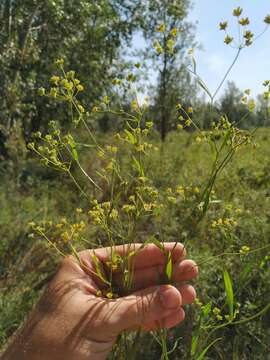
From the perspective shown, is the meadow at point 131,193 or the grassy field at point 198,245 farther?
the grassy field at point 198,245

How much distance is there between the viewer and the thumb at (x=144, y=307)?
1.27 metres

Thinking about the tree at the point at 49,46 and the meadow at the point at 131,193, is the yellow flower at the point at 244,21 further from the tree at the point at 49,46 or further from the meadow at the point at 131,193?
the tree at the point at 49,46

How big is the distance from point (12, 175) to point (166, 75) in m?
9.88

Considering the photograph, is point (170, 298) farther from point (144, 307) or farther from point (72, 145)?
point (72, 145)

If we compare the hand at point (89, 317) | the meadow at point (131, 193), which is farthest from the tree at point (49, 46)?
the hand at point (89, 317)

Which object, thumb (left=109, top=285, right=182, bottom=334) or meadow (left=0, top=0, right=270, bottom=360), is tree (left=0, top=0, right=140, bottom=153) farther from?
thumb (left=109, top=285, right=182, bottom=334)

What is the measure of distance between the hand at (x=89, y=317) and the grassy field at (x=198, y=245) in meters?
0.11

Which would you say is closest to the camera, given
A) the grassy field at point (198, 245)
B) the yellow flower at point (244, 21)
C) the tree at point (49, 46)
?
the yellow flower at point (244, 21)

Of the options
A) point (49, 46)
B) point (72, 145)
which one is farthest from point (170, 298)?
point (49, 46)

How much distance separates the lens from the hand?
4.17ft

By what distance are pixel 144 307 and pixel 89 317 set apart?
16cm

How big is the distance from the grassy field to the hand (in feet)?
0.36

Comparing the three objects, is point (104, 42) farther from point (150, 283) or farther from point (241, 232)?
point (150, 283)

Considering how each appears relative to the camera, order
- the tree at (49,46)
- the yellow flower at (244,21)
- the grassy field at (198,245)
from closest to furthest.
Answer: the yellow flower at (244,21), the grassy field at (198,245), the tree at (49,46)
